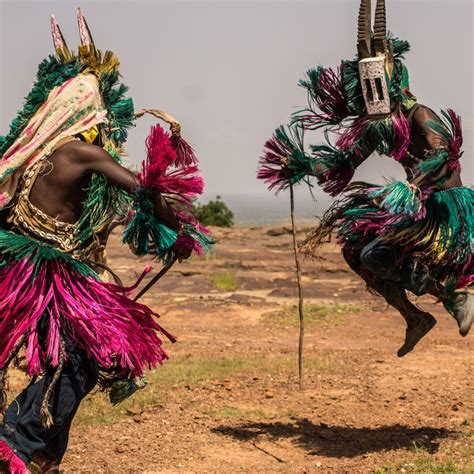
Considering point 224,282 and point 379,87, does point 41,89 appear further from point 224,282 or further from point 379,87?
point 224,282

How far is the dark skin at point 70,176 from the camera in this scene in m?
3.75

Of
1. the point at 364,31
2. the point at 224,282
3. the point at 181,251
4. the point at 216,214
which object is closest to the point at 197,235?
the point at 181,251

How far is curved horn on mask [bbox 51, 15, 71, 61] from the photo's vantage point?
4051 mm

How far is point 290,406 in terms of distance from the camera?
654 cm

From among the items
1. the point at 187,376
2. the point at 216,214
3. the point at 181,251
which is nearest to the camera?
the point at 181,251

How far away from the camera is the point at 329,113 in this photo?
5.72 m

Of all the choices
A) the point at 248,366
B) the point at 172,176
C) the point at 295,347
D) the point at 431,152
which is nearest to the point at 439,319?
the point at 295,347

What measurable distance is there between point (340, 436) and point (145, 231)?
2.48m

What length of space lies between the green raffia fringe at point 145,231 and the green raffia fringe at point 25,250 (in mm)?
357

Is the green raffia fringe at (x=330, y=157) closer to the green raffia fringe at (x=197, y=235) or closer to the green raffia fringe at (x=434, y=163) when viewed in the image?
the green raffia fringe at (x=434, y=163)

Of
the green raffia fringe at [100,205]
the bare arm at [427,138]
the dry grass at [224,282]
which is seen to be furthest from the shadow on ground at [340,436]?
the dry grass at [224,282]

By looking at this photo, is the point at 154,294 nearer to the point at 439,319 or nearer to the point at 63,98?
the point at 439,319

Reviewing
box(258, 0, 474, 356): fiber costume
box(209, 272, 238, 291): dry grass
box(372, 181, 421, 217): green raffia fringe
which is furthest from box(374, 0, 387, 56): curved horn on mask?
box(209, 272, 238, 291): dry grass

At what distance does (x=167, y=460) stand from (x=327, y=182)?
6.85 ft
